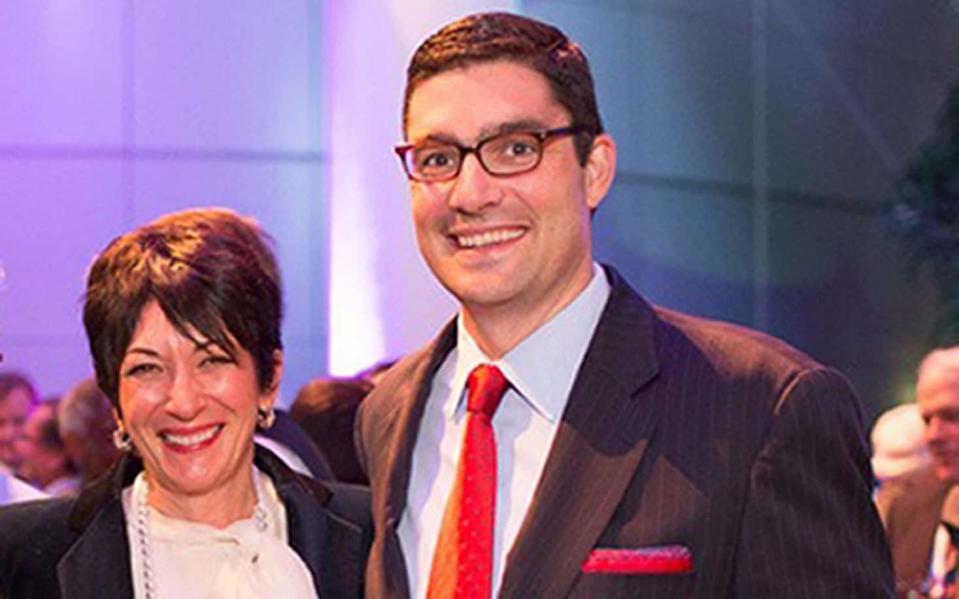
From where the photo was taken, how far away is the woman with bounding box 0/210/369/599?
2885mm

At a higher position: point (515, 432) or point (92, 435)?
point (515, 432)

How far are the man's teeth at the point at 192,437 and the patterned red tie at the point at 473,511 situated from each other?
1.53 feet

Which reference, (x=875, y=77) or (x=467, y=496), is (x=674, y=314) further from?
(x=875, y=77)

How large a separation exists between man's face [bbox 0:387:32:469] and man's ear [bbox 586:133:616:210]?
4041 millimetres

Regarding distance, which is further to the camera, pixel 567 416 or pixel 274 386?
pixel 274 386

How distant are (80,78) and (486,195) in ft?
29.0

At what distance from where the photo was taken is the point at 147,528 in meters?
2.99

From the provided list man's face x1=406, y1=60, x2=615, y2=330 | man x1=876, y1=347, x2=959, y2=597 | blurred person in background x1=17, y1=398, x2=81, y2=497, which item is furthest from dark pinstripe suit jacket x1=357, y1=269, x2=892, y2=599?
blurred person in background x1=17, y1=398, x2=81, y2=497

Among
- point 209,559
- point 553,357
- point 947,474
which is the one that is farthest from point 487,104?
point 947,474

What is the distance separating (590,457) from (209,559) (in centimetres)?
76

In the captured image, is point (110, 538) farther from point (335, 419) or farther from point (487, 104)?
point (335, 419)

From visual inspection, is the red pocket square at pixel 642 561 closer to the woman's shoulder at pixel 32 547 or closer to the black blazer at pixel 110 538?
the black blazer at pixel 110 538

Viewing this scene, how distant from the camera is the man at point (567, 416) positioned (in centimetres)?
243

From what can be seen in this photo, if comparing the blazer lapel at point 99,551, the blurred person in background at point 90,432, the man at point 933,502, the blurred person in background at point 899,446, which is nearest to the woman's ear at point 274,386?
the blazer lapel at point 99,551
